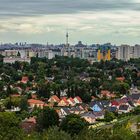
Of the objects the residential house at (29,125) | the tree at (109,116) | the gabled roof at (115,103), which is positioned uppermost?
the residential house at (29,125)

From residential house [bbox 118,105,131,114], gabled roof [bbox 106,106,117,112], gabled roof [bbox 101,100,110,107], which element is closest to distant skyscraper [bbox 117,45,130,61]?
gabled roof [bbox 101,100,110,107]

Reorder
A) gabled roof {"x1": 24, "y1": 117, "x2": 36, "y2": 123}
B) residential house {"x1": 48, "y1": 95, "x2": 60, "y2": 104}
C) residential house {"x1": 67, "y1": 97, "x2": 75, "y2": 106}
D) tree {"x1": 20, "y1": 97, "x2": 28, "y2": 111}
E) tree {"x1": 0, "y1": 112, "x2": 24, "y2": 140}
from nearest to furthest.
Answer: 1. tree {"x1": 0, "y1": 112, "x2": 24, "y2": 140}
2. gabled roof {"x1": 24, "y1": 117, "x2": 36, "y2": 123}
3. tree {"x1": 20, "y1": 97, "x2": 28, "y2": 111}
4. residential house {"x1": 67, "y1": 97, "x2": 75, "y2": 106}
5. residential house {"x1": 48, "y1": 95, "x2": 60, "y2": 104}

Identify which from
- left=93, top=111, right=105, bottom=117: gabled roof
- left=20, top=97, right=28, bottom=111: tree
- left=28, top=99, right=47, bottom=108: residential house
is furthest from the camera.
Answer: left=28, top=99, right=47, bottom=108: residential house

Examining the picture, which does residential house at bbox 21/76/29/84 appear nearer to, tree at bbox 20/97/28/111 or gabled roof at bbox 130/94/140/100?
gabled roof at bbox 130/94/140/100

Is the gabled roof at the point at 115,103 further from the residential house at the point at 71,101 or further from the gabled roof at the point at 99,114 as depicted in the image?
the gabled roof at the point at 99,114

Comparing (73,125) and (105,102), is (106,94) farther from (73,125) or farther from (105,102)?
(73,125)

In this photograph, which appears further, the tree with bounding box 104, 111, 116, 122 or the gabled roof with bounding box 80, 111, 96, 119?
the gabled roof with bounding box 80, 111, 96, 119

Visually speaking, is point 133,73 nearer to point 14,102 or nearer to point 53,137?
point 14,102

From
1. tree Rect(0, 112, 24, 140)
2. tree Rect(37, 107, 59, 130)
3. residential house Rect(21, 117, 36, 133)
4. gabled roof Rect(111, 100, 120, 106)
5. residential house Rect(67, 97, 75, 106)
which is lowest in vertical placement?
residential house Rect(67, 97, 75, 106)

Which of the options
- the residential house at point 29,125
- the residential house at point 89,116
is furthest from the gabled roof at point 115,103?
the residential house at point 29,125
